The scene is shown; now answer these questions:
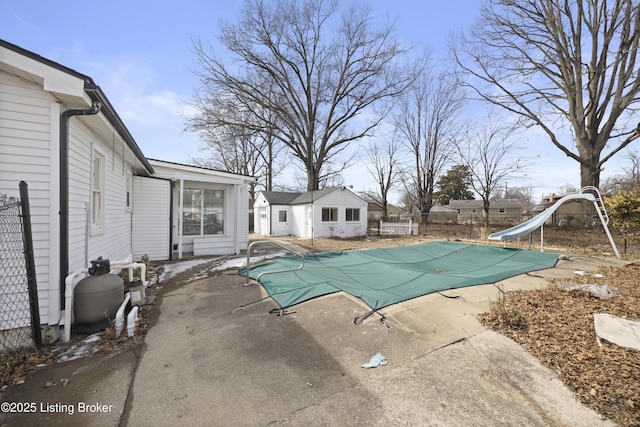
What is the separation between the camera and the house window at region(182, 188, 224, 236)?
9.36 m

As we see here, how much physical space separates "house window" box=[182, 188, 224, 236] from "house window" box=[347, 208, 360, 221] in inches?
392

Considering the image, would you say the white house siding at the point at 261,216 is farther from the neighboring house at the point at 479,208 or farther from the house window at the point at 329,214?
the neighboring house at the point at 479,208

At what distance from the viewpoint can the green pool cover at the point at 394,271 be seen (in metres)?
4.59

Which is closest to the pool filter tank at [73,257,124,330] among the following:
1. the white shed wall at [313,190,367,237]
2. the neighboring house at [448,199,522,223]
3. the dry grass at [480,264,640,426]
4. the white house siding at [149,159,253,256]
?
the white house siding at [149,159,253,256]

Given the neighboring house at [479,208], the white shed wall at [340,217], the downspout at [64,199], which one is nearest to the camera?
the downspout at [64,199]

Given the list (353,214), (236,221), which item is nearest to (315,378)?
(236,221)

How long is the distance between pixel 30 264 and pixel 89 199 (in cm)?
180

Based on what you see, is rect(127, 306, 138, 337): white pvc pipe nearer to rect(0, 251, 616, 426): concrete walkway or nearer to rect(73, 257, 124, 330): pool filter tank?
rect(0, 251, 616, 426): concrete walkway

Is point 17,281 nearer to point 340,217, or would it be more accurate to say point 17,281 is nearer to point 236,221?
point 236,221

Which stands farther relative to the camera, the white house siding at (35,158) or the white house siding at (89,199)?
the white house siding at (89,199)

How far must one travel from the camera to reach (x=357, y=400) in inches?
85.5

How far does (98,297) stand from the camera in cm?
347

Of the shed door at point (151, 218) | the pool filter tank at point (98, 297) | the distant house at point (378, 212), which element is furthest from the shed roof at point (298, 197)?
the distant house at point (378, 212)

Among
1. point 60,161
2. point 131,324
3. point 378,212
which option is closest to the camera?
point 60,161
